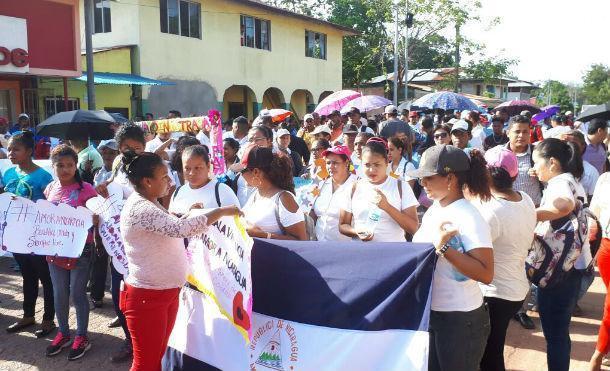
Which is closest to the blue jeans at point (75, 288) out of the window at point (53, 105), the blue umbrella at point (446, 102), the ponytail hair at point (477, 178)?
the ponytail hair at point (477, 178)

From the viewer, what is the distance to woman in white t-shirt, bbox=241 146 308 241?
351cm

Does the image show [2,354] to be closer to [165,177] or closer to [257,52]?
[165,177]

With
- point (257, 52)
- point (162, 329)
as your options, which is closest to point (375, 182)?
point (162, 329)

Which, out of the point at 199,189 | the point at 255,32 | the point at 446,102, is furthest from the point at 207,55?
the point at 199,189

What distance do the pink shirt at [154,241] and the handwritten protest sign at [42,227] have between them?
4.44 ft

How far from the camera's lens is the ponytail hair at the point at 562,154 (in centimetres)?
351

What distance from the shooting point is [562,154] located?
3516 millimetres

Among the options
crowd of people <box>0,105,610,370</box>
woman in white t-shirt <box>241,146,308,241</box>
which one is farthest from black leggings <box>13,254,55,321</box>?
woman in white t-shirt <box>241,146,308,241</box>

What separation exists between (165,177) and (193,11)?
727 inches

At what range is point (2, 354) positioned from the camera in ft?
14.6

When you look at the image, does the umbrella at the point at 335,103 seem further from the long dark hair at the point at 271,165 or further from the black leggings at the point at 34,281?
the long dark hair at the point at 271,165

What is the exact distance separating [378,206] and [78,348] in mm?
2796

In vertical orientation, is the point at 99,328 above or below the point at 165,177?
below

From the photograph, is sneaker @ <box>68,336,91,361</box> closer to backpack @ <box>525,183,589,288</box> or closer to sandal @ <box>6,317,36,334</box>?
sandal @ <box>6,317,36,334</box>
